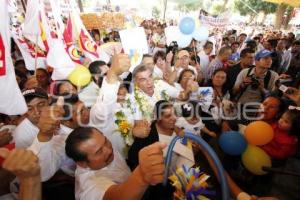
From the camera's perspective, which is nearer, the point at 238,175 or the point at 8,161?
the point at 8,161

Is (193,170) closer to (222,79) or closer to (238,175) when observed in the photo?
(238,175)

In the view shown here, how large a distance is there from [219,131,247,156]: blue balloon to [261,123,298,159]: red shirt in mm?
273

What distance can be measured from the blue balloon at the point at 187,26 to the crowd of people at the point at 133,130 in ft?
4.28

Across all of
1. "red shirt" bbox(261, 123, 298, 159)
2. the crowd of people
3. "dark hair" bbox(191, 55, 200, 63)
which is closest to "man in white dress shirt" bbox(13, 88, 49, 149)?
the crowd of people

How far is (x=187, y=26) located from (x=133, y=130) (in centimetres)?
434

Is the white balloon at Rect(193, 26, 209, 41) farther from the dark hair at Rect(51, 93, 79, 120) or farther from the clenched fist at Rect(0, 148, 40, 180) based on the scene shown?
the clenched fist at Rect(0, 148, 40, 180)

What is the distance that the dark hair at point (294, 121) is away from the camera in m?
2.94

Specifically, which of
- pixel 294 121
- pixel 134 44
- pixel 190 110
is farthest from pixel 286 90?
pixel 134 44

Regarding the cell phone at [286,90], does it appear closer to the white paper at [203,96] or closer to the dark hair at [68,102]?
the white paper at [203,96]

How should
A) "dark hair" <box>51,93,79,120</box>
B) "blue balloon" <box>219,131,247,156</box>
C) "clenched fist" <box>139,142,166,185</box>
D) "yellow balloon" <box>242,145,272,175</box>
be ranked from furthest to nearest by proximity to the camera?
1. "blue balloon" <box>219,131,247,156</box>
2. "yellow balloon" <box>242,145,272,175</box>
3. "dark hair" <box>51,93,79,120</box>
4. "clenched fist" <box>139,142,166,185</box>

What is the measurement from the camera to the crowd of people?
1.46 m

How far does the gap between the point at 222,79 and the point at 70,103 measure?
279cm

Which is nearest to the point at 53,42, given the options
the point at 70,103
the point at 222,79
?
the point at 70,103

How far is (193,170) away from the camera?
1.78 metres
